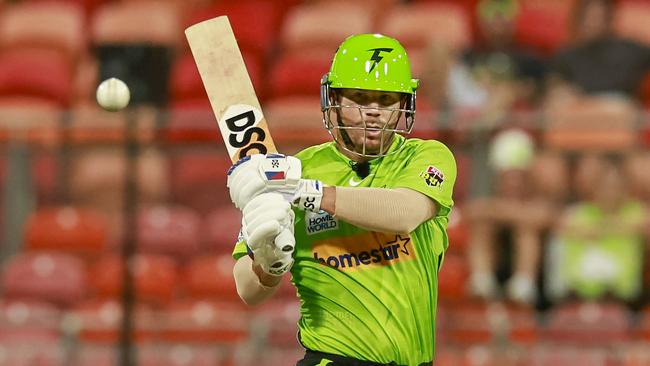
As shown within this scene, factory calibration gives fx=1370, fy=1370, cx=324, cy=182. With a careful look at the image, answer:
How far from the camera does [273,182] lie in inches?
171

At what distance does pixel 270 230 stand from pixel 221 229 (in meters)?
5.28

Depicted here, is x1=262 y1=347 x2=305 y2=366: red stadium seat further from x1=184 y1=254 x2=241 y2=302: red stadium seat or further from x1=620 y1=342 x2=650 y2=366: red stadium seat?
x1=620 y1=342 x2=650 y2=366: red stadium seat

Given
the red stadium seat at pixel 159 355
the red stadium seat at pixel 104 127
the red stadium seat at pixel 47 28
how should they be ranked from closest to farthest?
the red stadium seat at pixel 159 355
the red stadium seat at pixel 104 127
the red stadium seat at pixel 47 28

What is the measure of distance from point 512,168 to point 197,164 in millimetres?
2126

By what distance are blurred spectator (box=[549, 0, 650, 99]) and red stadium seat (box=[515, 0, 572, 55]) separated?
0.43 metres

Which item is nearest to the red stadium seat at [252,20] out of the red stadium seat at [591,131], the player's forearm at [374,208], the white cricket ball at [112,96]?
the red stadium seat at [591,131]

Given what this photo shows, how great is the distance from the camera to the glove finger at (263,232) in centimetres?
424

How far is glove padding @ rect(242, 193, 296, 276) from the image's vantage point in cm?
425

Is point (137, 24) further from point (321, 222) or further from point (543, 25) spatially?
point (321, 222)

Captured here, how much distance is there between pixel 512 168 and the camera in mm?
9125

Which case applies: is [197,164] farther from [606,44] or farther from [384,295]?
[384,295]

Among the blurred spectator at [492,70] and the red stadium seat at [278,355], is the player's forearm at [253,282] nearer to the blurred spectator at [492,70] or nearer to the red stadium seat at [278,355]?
the red stadium seat at [278,355]

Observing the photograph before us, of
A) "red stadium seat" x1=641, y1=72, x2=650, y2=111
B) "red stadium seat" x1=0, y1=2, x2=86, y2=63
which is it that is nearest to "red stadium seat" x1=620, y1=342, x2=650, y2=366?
"red stadium seat" x1=641, y1=72, x2=650, y2=111

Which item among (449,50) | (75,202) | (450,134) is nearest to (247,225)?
(450,134)
